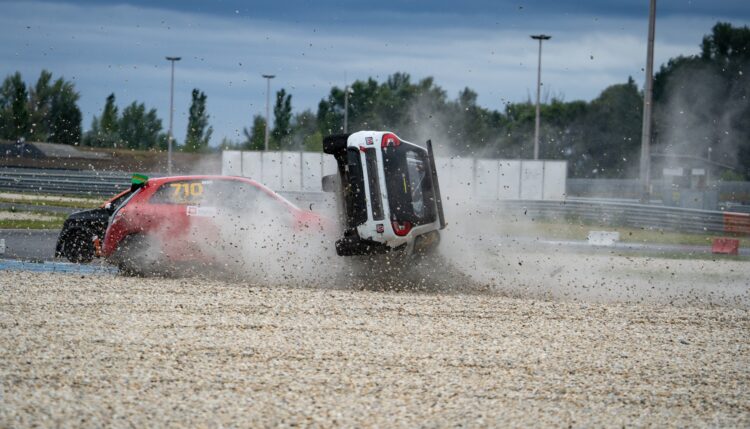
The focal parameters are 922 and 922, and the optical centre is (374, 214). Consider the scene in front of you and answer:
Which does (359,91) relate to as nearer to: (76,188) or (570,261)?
(76,188)

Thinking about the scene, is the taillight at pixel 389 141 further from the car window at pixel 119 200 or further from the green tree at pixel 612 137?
the green tree at pixel 612 137

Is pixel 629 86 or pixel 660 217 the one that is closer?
pixel 660 217

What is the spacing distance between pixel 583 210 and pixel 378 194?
816 inches

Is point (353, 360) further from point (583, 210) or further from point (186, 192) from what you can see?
point (583, 210)

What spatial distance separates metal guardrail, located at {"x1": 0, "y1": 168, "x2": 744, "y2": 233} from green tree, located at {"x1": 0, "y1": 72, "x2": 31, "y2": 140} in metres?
30.8

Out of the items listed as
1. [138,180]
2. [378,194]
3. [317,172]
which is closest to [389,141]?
[378,194]

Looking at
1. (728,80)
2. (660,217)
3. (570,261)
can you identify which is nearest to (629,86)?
(728,80)

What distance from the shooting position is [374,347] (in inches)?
335

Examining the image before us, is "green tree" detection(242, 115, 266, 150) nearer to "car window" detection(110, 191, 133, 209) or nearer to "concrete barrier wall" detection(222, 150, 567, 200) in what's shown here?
"concrete barrier wall" detection(222, 150, 567, 200)

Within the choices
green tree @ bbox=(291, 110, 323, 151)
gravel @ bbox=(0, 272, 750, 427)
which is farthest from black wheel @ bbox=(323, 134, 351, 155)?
green tree @ bbox=(291, 110, 323, 151)

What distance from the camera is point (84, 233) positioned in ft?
48.9

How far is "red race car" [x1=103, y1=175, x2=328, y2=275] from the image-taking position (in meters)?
13.2

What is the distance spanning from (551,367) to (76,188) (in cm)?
3230

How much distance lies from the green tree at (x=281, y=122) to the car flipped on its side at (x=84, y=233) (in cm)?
4164
